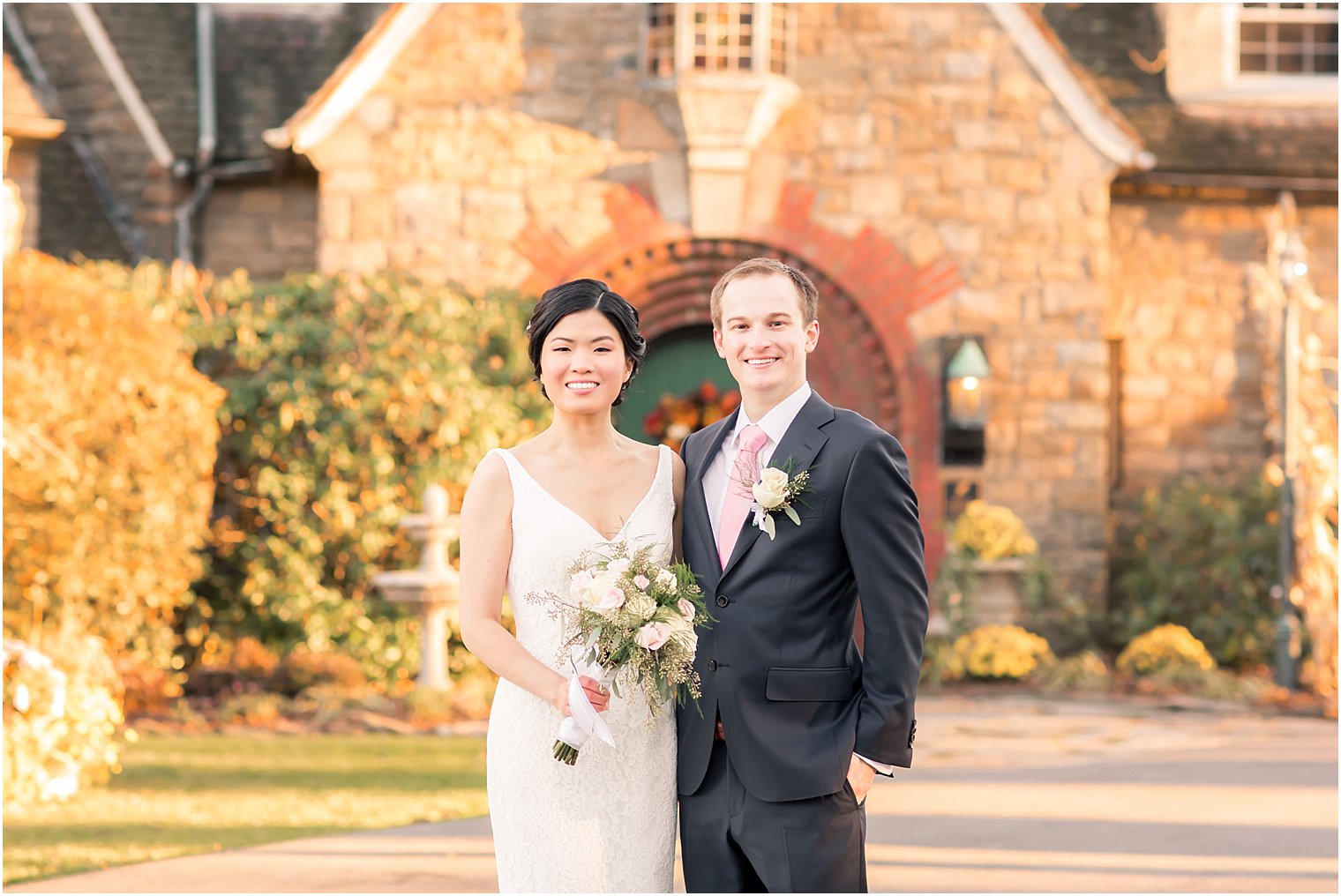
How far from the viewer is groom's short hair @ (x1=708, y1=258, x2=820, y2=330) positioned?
11.5ft

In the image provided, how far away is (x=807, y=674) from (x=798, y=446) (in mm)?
502

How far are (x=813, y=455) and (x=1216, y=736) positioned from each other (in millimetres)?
6772

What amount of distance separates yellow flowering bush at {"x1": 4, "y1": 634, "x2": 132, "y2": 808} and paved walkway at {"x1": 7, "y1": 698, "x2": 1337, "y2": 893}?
4.93ft

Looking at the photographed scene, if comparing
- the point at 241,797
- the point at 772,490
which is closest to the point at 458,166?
the point at 241,797

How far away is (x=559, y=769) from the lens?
3.54 metres

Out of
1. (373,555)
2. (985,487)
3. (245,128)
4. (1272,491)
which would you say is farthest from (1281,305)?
(245,128)

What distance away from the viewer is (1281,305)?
12250mm

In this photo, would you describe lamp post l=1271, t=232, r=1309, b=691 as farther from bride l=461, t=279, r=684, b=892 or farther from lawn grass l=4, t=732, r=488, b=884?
bride l=461, t=279, r=684, b=892

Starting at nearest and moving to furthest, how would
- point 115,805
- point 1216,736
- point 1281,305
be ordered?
point 115,805, point 1216,736, point 1281,305

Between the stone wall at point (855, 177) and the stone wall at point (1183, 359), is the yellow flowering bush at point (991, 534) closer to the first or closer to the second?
the stone wall at point (855, 177)

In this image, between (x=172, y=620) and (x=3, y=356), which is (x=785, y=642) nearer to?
(x=3, y=356)

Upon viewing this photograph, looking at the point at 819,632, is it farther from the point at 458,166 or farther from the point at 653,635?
the point at 458,166

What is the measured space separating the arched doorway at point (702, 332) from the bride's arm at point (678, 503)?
8520mm

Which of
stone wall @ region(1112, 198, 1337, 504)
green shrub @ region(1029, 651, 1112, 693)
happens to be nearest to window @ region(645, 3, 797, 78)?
stone wall @ region(1112, 198, 1337, 504)
